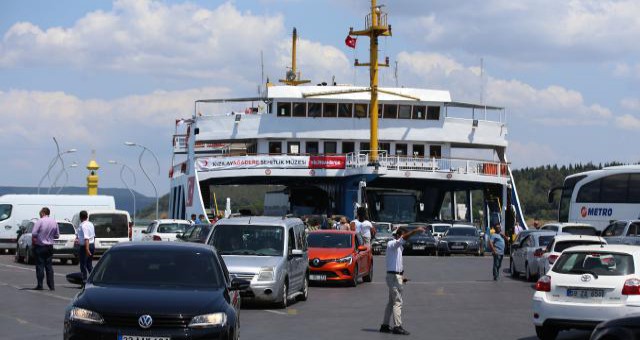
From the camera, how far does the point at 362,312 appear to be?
19078mm

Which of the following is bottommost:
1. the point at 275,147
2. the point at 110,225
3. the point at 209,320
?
the point at 209,320

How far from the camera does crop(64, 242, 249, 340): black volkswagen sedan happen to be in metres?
10.5

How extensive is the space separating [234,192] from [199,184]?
77395 millimetres

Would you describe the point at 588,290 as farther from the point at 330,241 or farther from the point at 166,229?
the point at 166,229

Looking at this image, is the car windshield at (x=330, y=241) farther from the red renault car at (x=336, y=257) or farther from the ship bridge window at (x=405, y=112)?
the ship bridge window at (x=405, y=112)

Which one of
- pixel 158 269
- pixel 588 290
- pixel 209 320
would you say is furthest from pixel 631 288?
pixel 158 269

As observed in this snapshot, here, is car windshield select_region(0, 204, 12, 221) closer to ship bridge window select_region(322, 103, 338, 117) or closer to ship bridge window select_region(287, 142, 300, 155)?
ship bridge window select_region(287, 142, 300, 155)

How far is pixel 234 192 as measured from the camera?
131 metres

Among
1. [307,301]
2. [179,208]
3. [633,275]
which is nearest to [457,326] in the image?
[633,275]

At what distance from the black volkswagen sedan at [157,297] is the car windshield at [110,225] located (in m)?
23.6

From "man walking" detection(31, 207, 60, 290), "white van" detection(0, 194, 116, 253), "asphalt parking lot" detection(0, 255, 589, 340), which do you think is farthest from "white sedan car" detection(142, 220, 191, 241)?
"man walking" detection(31, 207, 60, 290)

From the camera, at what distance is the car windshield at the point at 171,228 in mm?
37312

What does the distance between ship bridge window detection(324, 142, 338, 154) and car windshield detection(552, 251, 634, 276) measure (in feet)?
136

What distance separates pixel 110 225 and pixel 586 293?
76.6 ft
